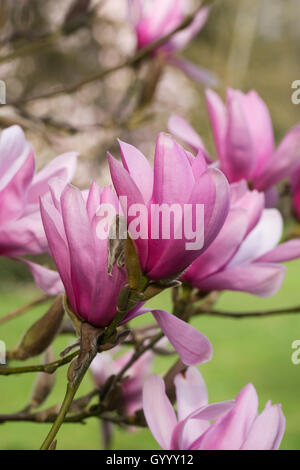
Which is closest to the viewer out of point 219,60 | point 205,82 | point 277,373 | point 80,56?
point 205,82

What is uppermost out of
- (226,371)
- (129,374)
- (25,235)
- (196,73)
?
(196,73)

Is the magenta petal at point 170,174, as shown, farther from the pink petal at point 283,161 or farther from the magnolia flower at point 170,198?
the pink petal at point 283,161

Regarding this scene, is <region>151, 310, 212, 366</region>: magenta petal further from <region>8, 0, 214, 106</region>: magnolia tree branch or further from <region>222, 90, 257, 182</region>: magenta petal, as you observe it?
<region>8, 0, 214, 106</region>: magnolia tree branch

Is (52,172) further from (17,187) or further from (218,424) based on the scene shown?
(218,424)

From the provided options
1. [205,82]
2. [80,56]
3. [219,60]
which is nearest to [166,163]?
[205,82]

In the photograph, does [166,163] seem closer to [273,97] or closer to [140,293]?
[140,293]

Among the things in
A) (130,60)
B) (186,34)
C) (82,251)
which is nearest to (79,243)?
(82,251)

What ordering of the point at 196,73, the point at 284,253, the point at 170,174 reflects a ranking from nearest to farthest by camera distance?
1. the point at 170,174
2. the point at 284,253
3. the point at 196,73
